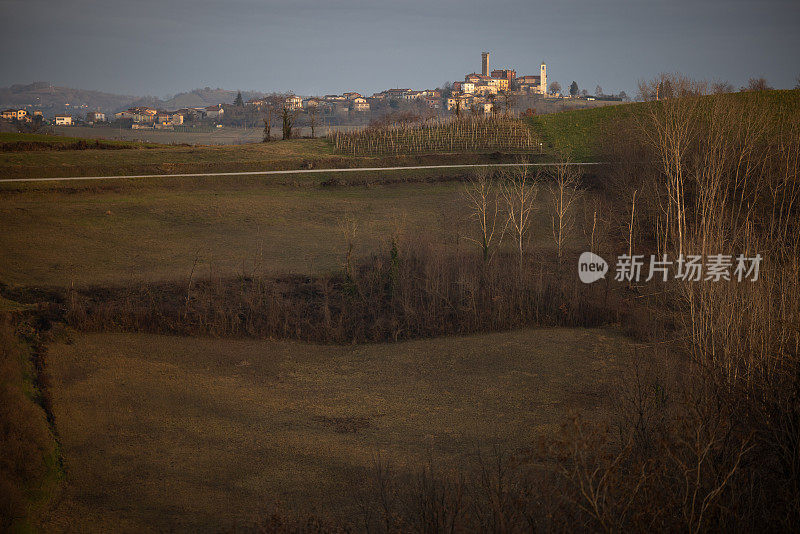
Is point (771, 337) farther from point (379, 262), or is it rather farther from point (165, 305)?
point (165, 305)

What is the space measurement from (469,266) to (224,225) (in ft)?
35.4

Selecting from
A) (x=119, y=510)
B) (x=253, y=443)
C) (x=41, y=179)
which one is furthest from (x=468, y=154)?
(x=119, y=510)

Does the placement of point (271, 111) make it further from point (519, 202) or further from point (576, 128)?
point (519, 202)

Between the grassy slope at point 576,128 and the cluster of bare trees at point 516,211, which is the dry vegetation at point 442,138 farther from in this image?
the cluster of bare trees at point 516,211

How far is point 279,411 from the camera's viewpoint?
524 inches

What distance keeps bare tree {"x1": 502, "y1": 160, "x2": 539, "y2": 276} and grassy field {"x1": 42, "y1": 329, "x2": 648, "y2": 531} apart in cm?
551

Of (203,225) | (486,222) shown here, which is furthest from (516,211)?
(203,225)

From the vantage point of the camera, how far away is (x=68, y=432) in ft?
38.6

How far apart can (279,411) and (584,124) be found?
131 feet

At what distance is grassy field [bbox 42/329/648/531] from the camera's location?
32.6 ft

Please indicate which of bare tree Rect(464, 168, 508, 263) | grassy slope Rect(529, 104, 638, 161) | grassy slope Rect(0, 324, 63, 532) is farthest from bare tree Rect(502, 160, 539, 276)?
grassy slope Rect(0, 324, 63, 532)

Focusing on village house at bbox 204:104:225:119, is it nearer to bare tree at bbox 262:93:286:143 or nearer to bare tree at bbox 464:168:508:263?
bare tree at bbox 262:93:286:143

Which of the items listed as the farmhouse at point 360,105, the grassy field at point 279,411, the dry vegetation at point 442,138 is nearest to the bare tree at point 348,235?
the grassy field at point 279,411

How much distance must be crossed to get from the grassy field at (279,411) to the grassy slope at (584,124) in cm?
2279
